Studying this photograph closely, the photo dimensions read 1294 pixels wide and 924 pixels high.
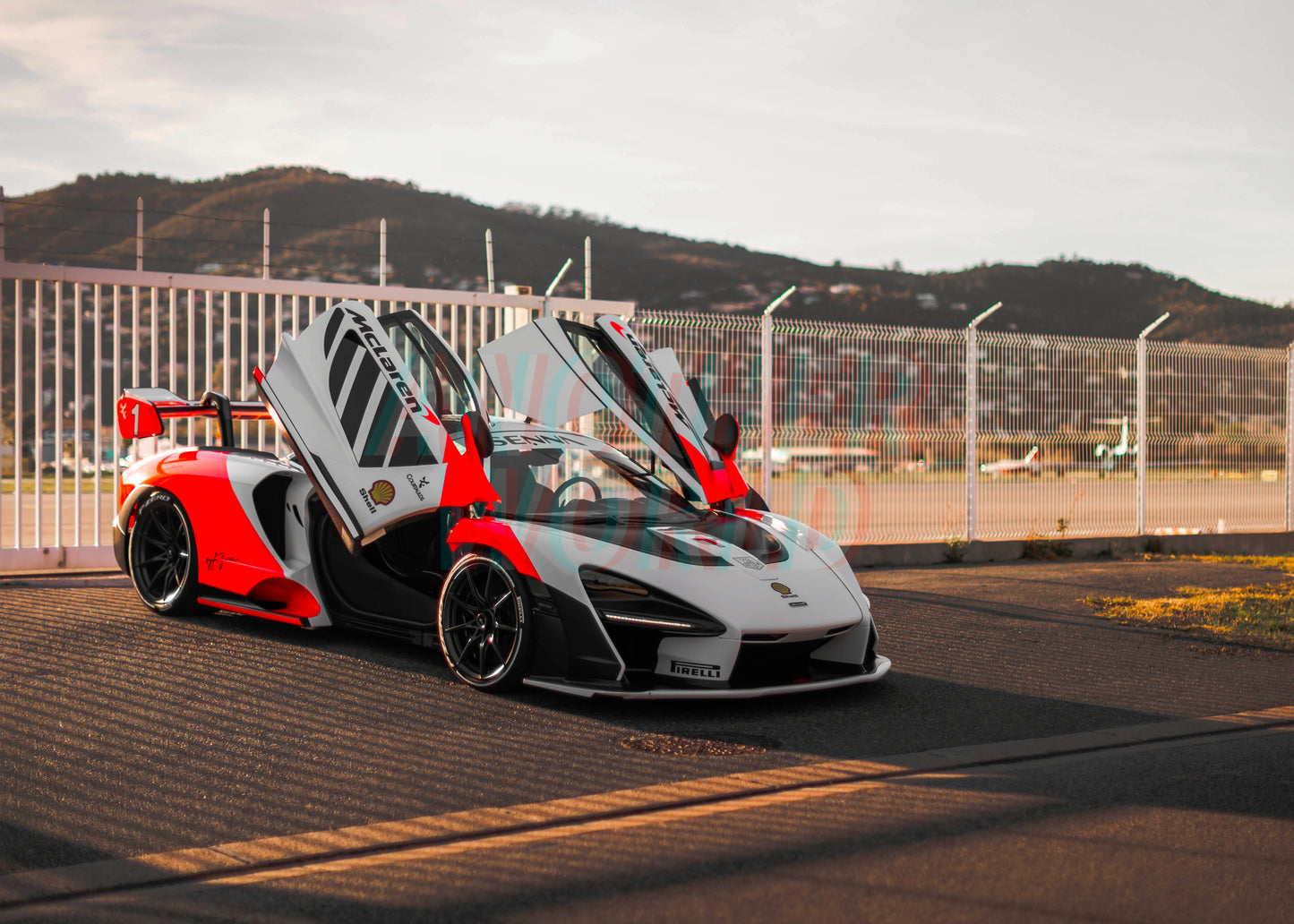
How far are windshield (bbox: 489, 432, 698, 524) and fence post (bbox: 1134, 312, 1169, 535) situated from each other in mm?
9493

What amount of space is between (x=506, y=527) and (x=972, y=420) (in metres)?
8.59

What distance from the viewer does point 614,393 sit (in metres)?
7.41

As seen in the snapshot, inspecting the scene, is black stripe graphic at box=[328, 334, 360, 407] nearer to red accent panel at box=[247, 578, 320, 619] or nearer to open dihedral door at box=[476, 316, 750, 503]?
open dihedral door at box=[476, 316, 750, 503]

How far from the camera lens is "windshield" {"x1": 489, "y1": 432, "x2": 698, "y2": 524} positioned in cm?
640

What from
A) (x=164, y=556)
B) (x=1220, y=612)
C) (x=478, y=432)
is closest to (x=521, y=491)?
(x=478, y=432)

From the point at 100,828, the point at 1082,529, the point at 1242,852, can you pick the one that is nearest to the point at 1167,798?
the point at 1242,852

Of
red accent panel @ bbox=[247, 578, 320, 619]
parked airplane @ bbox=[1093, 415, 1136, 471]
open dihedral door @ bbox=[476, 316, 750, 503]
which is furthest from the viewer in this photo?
parked airplane @ bbox=[1093, 415, 1136, 471]

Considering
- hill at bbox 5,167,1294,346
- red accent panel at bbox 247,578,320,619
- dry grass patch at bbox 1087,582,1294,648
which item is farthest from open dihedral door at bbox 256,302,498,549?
dry grass patch at bbox 1087,582,1294,648

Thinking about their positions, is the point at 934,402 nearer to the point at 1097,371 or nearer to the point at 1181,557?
the point at 1097,371

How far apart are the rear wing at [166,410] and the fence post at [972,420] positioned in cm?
791

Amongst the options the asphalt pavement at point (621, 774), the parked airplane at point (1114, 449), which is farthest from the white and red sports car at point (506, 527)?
the parked airplane at point (1114, 449)

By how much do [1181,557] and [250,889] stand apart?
12799 millimetres

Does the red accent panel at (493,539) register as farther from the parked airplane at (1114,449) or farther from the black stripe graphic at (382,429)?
the parked airplane at (1114,449)

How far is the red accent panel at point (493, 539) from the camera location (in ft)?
19.1
